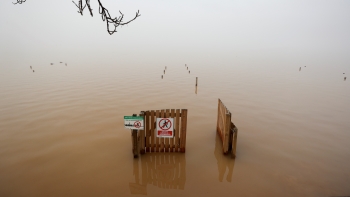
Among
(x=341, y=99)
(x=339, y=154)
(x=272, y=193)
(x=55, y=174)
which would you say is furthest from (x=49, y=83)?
(x=341, y=99)

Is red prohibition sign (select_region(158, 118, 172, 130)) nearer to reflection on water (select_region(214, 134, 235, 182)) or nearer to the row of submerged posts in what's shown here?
the row of submerged posts

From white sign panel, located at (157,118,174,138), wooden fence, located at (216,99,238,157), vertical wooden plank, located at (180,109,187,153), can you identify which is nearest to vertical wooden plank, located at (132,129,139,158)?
white sign panel, located at (157,118,174,138)

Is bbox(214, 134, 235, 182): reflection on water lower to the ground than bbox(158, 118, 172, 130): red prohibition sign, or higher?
lower

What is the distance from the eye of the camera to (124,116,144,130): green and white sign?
17.8ft

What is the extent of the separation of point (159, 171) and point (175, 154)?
0.94m

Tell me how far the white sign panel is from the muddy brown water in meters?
0.86

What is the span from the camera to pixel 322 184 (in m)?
4.99

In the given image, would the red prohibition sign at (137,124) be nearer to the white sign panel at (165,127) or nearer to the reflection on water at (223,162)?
the white sign panel at (165,127)

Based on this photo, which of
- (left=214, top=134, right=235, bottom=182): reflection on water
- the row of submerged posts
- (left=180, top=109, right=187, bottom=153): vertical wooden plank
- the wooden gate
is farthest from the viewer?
the wooden gate

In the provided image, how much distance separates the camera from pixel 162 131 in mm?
A: 5844

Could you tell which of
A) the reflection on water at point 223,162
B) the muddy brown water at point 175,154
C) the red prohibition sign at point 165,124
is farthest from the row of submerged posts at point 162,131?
the muddy brown water at point 175,154

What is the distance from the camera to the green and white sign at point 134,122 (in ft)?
17.8

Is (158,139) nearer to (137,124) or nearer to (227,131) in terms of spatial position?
(137,124)

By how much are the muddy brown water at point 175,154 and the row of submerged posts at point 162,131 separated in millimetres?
282
